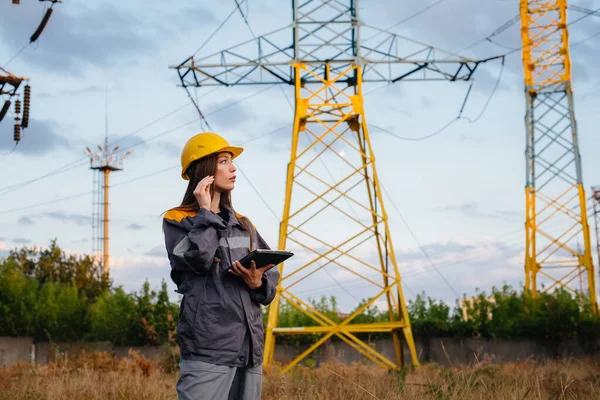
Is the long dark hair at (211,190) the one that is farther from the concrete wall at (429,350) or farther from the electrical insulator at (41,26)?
the concrete wall at (429,350)

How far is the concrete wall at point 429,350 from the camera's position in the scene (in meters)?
20.1

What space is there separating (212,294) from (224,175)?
0.72 m

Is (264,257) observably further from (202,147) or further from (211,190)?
(202,147)

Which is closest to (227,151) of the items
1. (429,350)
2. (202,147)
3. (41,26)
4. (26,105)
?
(202,147)

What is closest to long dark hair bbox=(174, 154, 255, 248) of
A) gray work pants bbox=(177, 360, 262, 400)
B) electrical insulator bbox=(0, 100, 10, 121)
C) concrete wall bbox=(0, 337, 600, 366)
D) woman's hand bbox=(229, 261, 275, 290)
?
woman's hand bbox=(229, 261, 275, 290)

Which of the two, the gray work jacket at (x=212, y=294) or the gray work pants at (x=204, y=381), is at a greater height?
the gray work jacket at (x=212, y=294)

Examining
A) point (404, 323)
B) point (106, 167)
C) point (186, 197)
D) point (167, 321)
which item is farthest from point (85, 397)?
point (106, 167)

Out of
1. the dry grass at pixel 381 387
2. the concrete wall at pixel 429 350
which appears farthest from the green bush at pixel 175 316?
the dry grass at pixel 381 387

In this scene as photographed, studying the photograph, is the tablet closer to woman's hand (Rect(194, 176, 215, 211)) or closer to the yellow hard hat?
woman's hand (Rect(194, 176, 215, 211))

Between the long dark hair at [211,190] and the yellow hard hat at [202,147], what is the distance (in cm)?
3

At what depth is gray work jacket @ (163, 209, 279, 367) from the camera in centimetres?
355

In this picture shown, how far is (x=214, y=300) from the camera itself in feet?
11.8

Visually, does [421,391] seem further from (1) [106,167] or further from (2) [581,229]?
(1) [106,167]

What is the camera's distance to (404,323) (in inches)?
583
